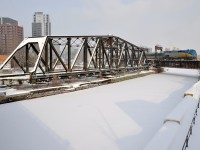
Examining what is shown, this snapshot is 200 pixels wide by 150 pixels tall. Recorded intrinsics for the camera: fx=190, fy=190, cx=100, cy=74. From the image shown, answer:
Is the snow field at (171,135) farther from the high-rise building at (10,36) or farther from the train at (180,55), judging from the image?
the high-rise building at (10,36)

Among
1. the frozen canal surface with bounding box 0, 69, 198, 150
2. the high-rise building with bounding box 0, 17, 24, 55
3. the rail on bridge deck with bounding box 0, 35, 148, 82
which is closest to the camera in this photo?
the frozen canal surface with bounding box 0, 69, 198, 150

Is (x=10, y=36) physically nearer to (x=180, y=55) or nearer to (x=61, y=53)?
(x=180, y=55)

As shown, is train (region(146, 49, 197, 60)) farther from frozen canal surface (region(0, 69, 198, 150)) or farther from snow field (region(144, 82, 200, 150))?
snow field (region(144, 82, 200, 150))

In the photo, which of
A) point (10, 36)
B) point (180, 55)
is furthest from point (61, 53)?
point (10, 36)

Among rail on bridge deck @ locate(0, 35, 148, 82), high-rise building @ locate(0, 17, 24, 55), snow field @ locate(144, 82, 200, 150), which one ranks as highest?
high-rise building @ locate(0, 17, 24, 55)

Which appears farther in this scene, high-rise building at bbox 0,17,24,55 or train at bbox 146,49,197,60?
high-rise building at bbox 0,17,24,55

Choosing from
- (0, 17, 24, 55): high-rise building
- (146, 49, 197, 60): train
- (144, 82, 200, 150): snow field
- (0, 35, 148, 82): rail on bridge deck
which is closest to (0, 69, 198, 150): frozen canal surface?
(144, 82, 200, 150): snow field

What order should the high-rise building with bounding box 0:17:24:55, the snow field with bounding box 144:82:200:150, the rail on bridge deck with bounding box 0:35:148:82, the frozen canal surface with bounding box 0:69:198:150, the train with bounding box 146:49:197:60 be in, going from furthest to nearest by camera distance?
the high-rise building with bounding box 0:17:24:55 < the train with bounding box 146:49:197:60 < the rail on bridge deck with bounding box 0:35:148:82 < the frozen canal surface with bounding box 0:69:198:150 < the snow field with bounding box 144:82:200:150

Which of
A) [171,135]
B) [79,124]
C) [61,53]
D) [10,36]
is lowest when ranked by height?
[79,124]

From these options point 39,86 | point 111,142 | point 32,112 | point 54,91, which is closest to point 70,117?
point 32,112

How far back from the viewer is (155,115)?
10.6 metres

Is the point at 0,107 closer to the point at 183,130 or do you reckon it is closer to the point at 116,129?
the point at 116,129

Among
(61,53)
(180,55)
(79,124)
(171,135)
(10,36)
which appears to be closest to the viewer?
(171,135)

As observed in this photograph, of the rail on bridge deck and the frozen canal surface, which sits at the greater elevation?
the rail on bridge deck
